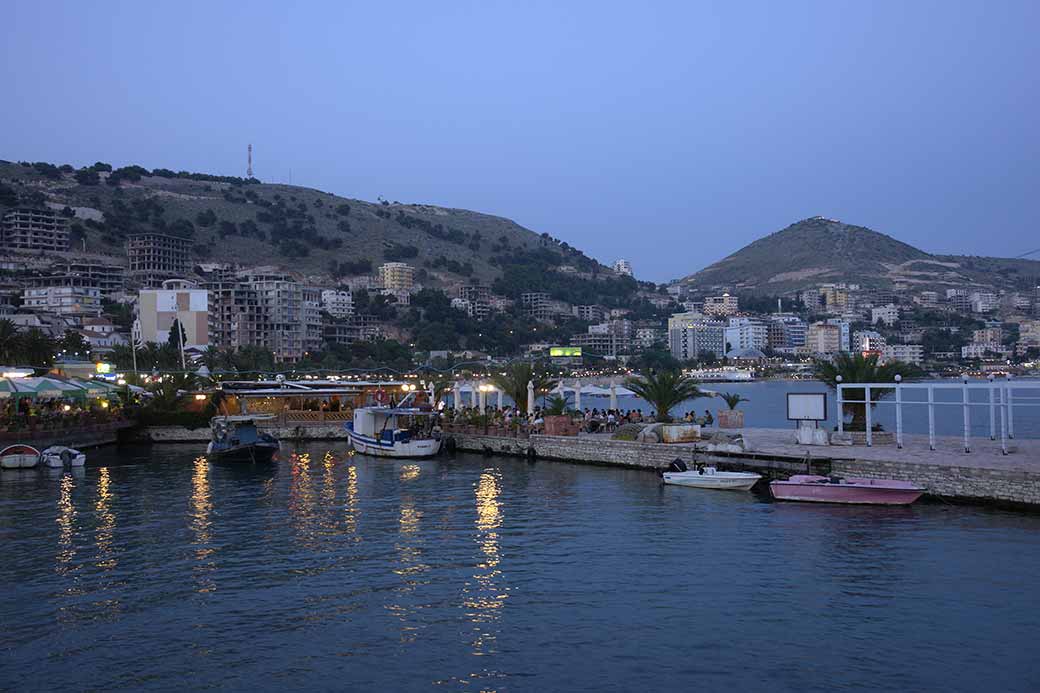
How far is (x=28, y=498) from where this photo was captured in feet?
95.7

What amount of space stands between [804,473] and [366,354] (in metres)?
103

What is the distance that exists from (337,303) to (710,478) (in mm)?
142822

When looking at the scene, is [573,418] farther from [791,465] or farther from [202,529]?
[202,529]

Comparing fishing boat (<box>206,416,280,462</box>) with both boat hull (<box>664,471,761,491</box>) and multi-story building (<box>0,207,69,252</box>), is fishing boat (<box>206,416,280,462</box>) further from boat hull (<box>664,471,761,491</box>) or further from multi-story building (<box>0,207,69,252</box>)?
multi-story building (<box>0,207,69,252</box>)

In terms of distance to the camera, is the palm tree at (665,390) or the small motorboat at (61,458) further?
the palm tree at (665,390)

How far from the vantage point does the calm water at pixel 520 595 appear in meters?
12.7

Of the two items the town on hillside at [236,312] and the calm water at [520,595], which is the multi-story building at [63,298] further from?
the calm water at [520,595]

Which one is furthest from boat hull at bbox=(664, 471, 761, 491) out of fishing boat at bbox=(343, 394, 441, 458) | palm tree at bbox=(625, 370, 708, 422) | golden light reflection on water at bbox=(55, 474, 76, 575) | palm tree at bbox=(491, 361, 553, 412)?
golden light reflection on water at bbox=(55, 474, 76, 575)

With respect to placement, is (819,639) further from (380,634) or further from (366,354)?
(366,354)

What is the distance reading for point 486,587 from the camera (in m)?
17.0

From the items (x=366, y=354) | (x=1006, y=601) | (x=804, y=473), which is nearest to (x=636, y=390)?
→ (x=804, y=473)

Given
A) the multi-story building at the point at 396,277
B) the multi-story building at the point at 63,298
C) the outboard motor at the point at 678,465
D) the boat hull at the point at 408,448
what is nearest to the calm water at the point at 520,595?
the outboard motor at the point at 678,465

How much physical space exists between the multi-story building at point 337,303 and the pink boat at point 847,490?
14053 centimetres

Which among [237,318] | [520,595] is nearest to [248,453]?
[520,595]
